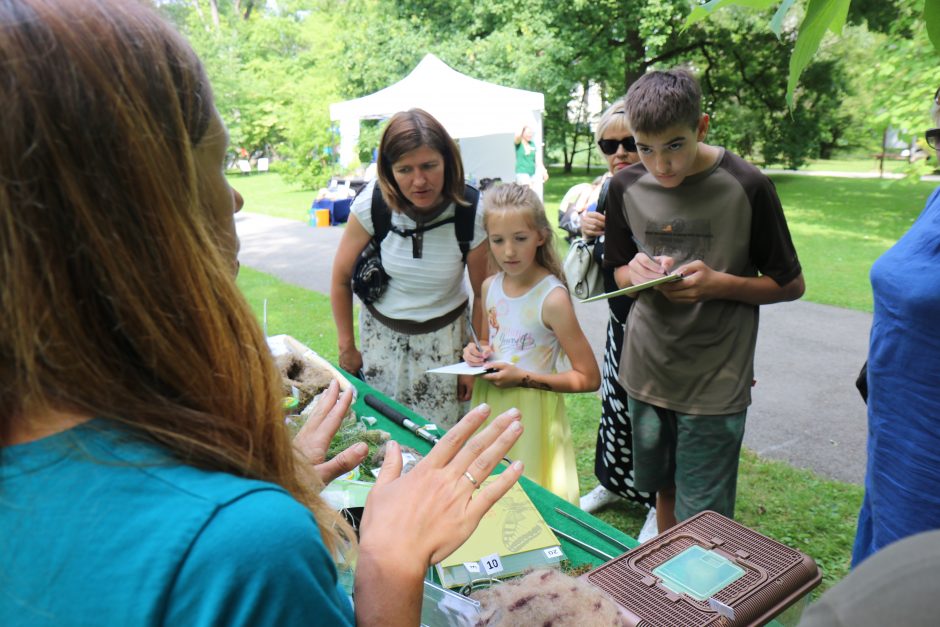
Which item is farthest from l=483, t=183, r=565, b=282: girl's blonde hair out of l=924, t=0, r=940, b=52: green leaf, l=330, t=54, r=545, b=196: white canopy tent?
l=330, t=54, r=545, b=196: white canopy tent

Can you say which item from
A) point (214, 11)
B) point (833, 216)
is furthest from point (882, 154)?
point (214, 11)

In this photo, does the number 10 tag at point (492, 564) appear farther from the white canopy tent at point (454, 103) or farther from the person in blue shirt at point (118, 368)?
the white canopy tent at point (454, 103)

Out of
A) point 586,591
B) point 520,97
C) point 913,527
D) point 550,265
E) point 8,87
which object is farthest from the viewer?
point 520,97

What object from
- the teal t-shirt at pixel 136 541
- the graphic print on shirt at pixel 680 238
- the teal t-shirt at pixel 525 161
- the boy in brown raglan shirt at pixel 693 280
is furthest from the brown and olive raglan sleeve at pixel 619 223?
the teal t-shirt at pixel 525 161

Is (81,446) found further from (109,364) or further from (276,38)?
(276,38)

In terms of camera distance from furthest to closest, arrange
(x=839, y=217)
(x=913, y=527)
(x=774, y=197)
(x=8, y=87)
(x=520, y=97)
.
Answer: (x=839, y=217) < (x=520, y=97) < (x=774, y=197) < (x=913, y=527) < (x=8, y=87)

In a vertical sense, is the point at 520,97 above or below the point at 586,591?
above

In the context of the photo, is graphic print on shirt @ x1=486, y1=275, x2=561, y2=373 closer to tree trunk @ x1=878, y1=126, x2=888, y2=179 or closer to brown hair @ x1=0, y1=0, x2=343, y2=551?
brown hair @ x1=0, y1=0, x2=343, y2=551

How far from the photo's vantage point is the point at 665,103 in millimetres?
2076

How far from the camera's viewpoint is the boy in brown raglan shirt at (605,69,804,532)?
2.12 m

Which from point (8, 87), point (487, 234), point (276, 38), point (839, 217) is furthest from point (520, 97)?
point (276, 38)

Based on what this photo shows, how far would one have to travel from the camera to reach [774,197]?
213 cm

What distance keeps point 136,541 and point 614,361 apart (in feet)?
8.40

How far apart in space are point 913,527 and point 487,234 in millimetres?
1853
